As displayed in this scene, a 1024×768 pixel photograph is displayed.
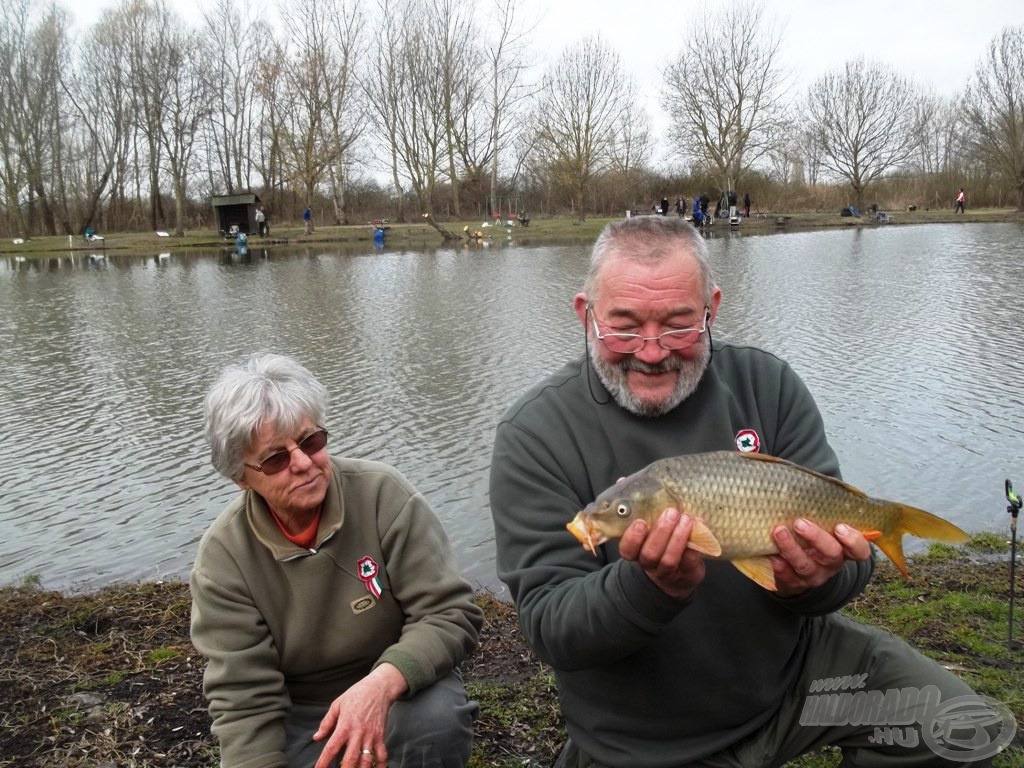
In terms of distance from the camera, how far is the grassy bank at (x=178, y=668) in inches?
130

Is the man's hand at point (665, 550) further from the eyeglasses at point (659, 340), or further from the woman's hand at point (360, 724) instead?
the woman's hand at point (360, 724)

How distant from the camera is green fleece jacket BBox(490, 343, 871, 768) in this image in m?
2.37

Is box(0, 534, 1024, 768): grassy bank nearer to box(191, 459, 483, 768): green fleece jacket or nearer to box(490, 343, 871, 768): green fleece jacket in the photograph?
box(191, 459, 483, 768): green fleece jacket

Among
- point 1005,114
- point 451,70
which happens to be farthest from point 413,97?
point 1005,114

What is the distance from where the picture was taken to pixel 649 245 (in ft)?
8.55

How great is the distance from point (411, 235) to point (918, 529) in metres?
45.0

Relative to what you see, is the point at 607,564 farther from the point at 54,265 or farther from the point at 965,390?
the point at 54,265

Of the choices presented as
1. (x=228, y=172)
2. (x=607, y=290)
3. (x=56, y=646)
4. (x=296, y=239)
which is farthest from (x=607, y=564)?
(x=228, y=172)

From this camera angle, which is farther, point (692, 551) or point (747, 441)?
point (747, 441)

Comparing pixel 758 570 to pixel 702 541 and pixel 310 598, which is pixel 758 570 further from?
pixel 310 598

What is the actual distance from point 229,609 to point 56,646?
2313 millimetres

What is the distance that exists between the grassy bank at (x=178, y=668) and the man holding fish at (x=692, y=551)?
767 mm

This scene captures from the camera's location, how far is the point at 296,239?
147ft

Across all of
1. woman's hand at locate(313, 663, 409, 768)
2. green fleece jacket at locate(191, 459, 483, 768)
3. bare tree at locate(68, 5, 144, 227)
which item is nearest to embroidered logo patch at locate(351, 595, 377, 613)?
green fleece jacket at locate(191, 459, 483, 768)
